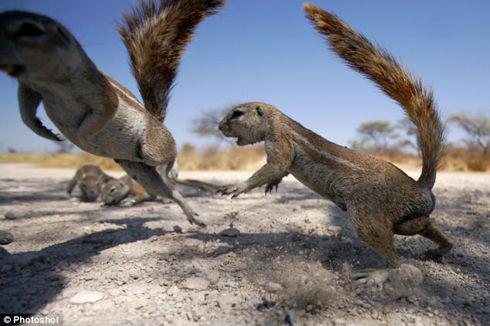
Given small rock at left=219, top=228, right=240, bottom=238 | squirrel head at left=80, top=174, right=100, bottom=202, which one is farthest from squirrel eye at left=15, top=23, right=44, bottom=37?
squirrel head at left=80, top=174, right=100, bottom=202

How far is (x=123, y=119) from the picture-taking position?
10.9 ft

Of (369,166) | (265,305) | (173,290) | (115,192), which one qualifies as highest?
(369,166)

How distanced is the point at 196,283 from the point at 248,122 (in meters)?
1.56

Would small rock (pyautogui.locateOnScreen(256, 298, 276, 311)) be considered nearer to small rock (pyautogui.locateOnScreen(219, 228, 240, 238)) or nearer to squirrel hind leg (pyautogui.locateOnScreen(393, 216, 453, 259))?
squirrel hind leg (pyautogui.locateOnScreen(393, 216, 453, 259))

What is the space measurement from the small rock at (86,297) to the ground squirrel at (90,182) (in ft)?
17.0

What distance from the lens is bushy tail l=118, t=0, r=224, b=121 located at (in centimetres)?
383

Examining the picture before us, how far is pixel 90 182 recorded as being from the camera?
24.7 feet

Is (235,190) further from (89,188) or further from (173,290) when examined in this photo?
→ (89,188)

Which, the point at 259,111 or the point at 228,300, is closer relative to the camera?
the point at 228,300

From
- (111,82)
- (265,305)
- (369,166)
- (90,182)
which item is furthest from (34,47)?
(90,182)

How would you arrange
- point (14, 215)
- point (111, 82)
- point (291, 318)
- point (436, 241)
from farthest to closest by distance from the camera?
point (14, 215) < point (111, 82) < point (436, 241) < point (291, 318)

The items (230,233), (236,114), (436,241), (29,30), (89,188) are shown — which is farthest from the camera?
(89,188)

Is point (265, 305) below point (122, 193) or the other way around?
the other way around

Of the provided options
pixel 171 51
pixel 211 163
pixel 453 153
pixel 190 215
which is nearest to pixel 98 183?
pixel 190 215
